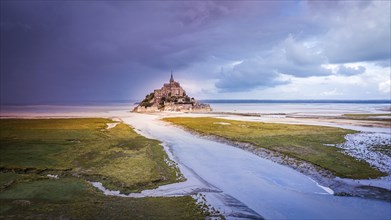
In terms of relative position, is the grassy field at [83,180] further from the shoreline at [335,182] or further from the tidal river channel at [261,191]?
the shoreline at [335,182]

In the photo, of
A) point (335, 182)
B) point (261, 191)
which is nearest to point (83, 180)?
point (261, 191)

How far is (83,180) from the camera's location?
26.8 m

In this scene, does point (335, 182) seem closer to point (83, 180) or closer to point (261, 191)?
point (261, 191)

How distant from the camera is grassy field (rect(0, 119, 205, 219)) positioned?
1911 centimetres

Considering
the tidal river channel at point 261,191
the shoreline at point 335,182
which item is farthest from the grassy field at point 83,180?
the shoreline at point 335,182

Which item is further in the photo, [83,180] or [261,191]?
[83,180]

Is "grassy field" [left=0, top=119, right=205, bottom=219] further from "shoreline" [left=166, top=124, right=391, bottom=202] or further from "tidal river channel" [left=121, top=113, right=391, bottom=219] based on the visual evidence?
"shoreline" [left=166, top=124, right=391, bottom=202]

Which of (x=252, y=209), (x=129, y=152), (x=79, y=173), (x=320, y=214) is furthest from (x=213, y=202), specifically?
(x=129, y=152)

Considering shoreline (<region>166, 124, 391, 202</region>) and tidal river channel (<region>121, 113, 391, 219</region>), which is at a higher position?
shoreline (<region>166, 124, 391, 202</region>)

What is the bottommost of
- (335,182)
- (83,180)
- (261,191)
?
(261,191)

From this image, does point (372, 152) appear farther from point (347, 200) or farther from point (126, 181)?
point (126, 181)

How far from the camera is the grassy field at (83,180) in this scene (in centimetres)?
1911

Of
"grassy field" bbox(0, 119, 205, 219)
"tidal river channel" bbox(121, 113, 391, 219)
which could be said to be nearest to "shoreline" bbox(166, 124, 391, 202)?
"tidal river channel" bbox(121, 113, 391, 219)

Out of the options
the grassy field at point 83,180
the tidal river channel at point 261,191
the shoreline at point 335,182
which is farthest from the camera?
the shoreline at point 335,182
